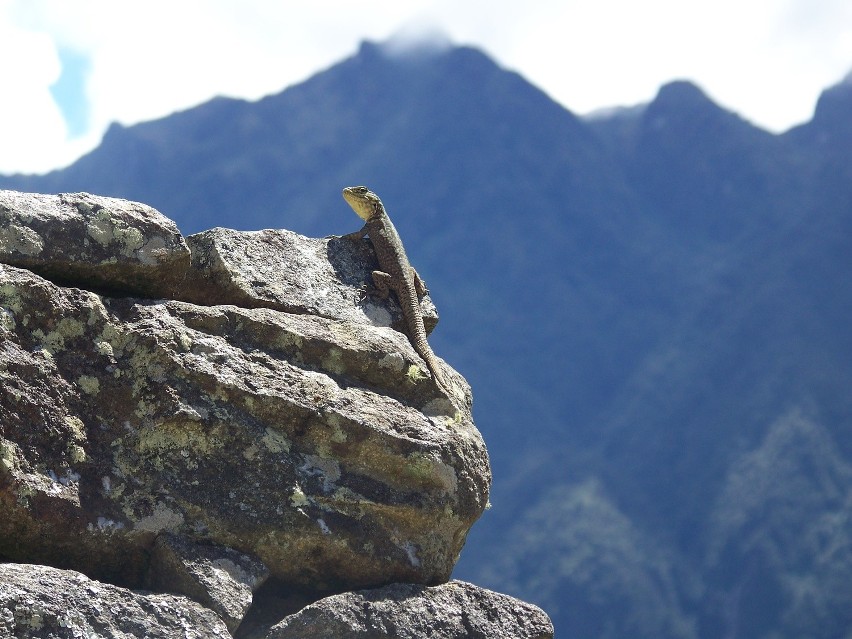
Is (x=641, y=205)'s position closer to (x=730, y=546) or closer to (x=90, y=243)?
(x=730, y=546)

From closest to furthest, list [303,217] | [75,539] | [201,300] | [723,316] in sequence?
[75,539] → [201,300] → [723,316] → [303,217]

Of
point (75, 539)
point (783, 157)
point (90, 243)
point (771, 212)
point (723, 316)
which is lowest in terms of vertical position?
point (75, 539)

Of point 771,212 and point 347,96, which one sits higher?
point 347,96

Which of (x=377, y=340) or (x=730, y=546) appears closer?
(x=377, y=340)

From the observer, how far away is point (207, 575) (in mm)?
5703

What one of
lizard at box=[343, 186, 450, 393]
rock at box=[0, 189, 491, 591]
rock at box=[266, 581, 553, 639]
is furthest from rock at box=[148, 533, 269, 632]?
lizard at box=[343, 186, 450, 393]

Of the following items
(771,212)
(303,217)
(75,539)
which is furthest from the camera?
(303,217)

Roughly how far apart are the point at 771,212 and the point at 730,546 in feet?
181

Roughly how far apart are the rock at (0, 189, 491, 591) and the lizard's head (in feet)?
12.0

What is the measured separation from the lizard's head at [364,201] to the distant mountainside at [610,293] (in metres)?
79.3

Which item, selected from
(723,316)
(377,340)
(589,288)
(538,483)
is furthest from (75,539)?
(589,288)

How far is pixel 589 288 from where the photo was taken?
142 m

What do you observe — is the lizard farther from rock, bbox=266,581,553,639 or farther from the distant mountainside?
the distant mountainside

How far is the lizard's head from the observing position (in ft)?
35.1
